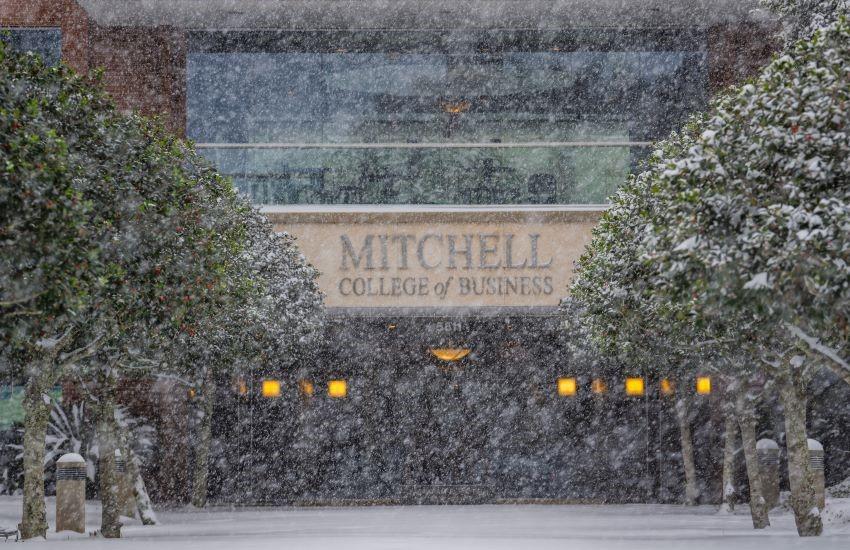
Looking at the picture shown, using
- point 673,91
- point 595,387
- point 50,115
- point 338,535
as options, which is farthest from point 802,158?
point 595,387

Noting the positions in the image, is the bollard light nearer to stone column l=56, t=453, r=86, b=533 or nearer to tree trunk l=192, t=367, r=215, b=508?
tree trunk l=192, t=367, r=215, b=508

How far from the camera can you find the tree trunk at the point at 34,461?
1377cm

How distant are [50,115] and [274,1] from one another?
11915 millimetres

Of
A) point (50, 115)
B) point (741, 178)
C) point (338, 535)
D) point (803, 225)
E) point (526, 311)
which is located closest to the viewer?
point (803, 225)

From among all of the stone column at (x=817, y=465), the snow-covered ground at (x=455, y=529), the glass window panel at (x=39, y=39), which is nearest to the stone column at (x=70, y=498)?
the snow-covered ground at (x=455, y=529)

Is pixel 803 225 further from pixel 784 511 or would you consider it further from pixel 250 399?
pixel 250 399

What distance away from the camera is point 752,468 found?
16.0 m

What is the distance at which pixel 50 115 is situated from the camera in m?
11.7

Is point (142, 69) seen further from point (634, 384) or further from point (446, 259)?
point (634, 384)

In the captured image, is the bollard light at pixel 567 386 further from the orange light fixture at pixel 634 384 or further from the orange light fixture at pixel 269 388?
the orange light fixture at pixel 269 388

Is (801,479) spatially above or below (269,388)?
below

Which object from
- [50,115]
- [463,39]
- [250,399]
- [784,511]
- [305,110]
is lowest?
[784,511]

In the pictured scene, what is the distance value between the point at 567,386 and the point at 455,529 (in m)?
9.55

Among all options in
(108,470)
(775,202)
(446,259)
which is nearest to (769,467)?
(446,259)
